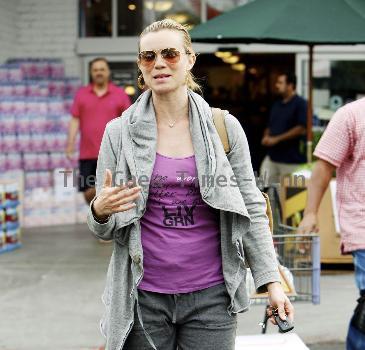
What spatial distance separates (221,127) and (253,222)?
385 millimetres

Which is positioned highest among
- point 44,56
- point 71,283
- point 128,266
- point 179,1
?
point 179,1

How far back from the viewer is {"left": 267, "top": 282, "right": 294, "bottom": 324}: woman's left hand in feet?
10.6

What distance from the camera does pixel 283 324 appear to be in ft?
10.5

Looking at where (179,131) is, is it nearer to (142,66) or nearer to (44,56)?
(142,66)

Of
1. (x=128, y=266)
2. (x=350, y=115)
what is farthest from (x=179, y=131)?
(x=350, y=115)

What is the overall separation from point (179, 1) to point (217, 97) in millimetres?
2756

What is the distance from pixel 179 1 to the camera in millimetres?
11844

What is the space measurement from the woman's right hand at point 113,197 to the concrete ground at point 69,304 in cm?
306

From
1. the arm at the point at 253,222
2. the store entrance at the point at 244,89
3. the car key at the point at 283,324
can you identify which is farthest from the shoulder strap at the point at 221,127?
the store entrance at the point at 244,89

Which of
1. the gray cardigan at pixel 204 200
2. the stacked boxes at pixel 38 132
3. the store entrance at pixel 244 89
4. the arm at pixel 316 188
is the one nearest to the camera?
the gray cardigan at pixel 204 200

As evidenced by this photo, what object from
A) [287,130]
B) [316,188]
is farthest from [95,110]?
[316,188]

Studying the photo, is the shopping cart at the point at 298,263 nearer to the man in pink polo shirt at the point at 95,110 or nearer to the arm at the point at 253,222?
the arm at the point at 253,222

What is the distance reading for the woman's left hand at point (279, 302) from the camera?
3230 millimetres

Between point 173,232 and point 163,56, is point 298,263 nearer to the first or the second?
point 173,232
